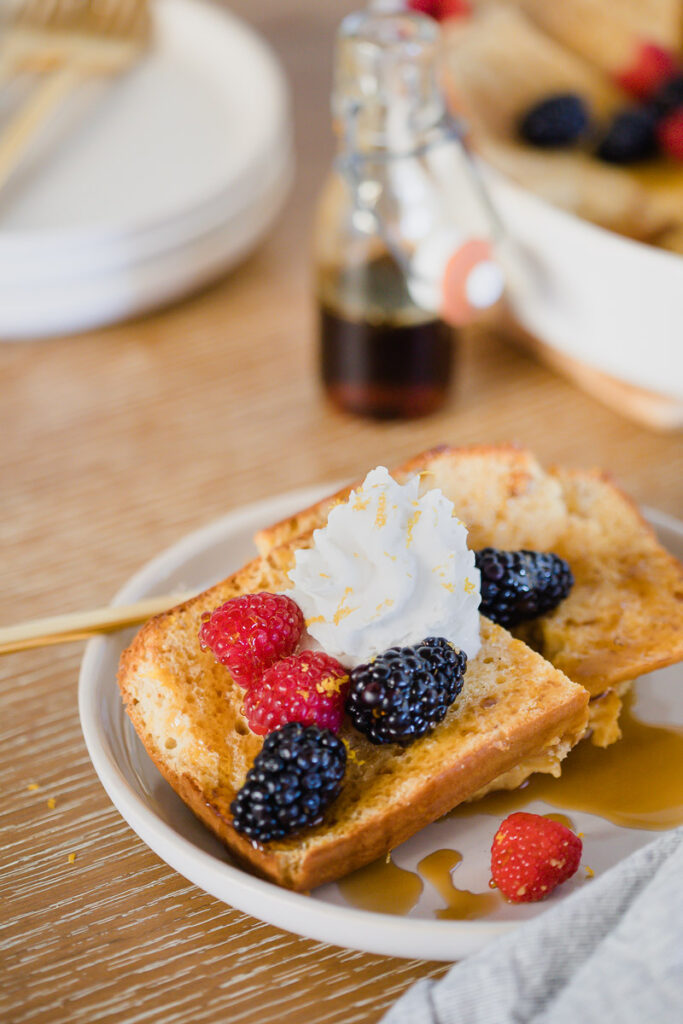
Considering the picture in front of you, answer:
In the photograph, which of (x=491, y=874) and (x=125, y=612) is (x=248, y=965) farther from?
(x=125, y=612)

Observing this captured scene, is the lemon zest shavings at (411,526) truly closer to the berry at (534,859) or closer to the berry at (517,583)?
the berry at (517,583)

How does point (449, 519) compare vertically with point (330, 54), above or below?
above

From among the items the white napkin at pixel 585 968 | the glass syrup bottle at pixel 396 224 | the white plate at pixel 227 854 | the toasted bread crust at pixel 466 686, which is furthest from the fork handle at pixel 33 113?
the white napkin at pixel 585 968

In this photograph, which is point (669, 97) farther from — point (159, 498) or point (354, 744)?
point (354, 744)

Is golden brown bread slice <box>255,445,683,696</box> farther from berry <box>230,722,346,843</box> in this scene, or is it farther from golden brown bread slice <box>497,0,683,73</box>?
golden brown bread slice <box>497,0,683,73</box>

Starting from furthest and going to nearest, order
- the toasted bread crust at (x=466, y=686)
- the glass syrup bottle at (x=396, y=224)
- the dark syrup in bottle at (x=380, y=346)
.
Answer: the dark syrup in bottle at (x=380, y=346) < the glass syrup bottle at (x=396, y=224) < the toasted bread crust at (x=466, y=686)

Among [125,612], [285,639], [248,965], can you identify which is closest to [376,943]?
[248,965]
